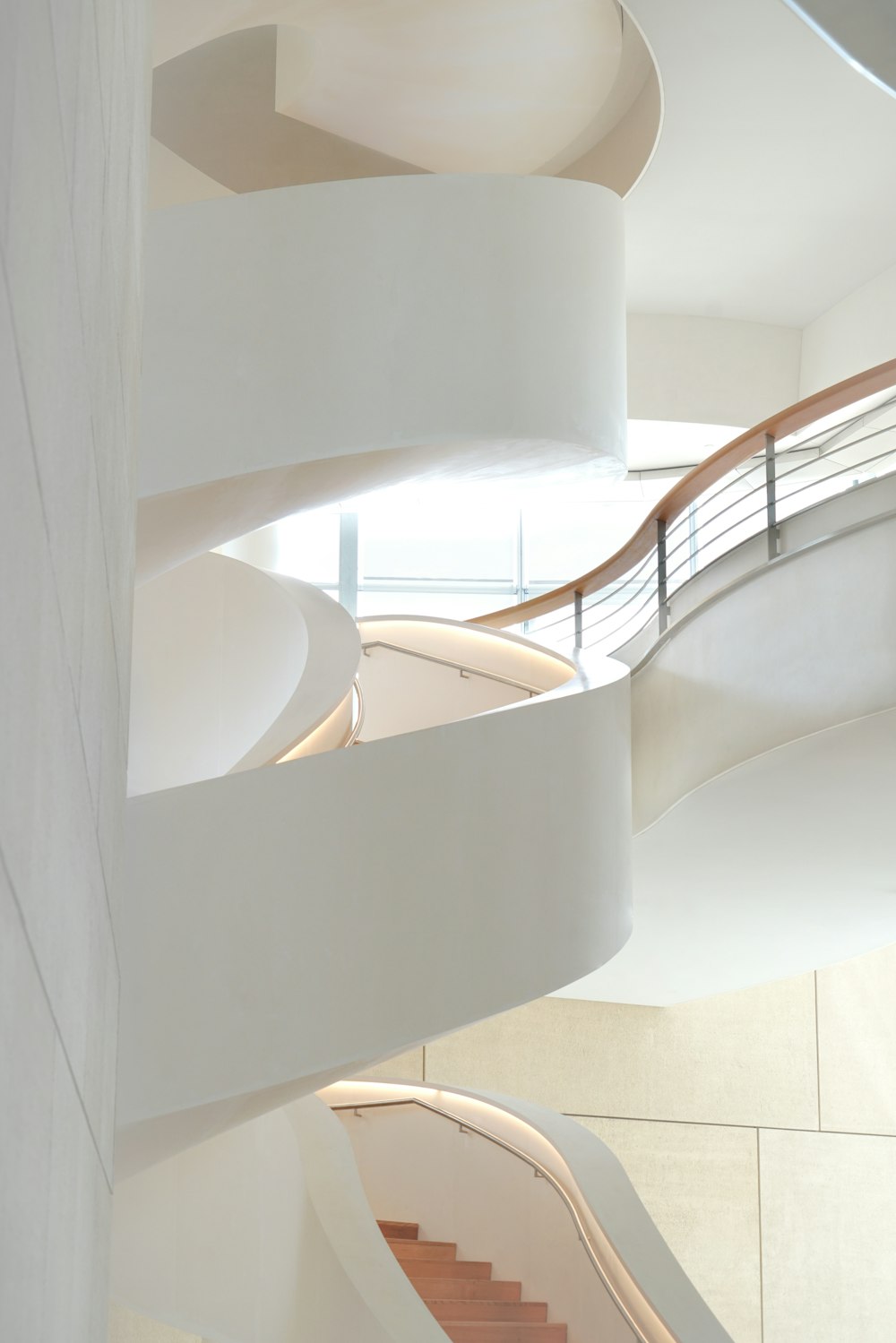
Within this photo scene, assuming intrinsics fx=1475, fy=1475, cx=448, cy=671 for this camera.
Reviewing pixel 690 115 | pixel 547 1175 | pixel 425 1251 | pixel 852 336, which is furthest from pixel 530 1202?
pixel 852 336

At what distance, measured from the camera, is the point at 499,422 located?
4.00 m

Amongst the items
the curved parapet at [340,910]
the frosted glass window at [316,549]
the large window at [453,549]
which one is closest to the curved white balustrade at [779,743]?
the curved parapet at [340,910]

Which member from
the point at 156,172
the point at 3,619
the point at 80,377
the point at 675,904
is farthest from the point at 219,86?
the point at 3,619

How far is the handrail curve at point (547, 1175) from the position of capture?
15.9 feet

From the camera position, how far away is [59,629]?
1.40 metres

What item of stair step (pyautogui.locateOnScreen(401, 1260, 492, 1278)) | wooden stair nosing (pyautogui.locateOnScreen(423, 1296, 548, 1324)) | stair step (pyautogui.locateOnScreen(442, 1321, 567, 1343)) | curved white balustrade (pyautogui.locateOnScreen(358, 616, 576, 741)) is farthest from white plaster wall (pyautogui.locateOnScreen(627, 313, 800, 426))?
stair step (pyautogui.locateOnScreen(442, 1321, 567, 1343))

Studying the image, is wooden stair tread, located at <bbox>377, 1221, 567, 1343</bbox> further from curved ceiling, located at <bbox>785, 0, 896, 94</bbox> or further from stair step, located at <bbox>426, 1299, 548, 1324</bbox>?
curved ceiling, located at <bbox>785, 0, 896, 94</bbox>

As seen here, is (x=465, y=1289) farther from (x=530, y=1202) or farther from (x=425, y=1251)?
(x=530, y=1202)

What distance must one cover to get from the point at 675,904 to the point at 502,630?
1522 millimetres

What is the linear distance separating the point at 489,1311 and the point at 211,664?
279 centimetres

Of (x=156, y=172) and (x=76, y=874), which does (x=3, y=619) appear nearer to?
(x=76, y=874)

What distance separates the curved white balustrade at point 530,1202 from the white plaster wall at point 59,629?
332cm

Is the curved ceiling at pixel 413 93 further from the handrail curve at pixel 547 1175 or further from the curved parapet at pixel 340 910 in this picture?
the handrail curve at pixel 547 1175

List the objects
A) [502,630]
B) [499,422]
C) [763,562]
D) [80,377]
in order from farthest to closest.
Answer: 1. [502,630]
2. [763,562]
3. [499,422]
4. [80,377]
